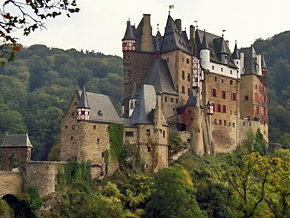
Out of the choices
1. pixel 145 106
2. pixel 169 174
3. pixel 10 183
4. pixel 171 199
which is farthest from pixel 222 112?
pixel 10 183

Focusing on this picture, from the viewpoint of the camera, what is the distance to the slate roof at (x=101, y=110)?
6159 centimetres

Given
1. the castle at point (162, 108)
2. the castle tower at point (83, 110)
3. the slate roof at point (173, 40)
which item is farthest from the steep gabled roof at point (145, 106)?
the slate roof at point (173, 40)

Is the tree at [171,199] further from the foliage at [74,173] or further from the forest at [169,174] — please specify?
the foliage at [74,173]

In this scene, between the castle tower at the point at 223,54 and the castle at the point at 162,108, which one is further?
the castle tower at the point at 223,54

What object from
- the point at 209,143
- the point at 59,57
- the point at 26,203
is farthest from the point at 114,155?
the point at 59,57

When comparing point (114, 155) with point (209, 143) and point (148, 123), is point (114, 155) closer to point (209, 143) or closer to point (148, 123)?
point (148, 123)

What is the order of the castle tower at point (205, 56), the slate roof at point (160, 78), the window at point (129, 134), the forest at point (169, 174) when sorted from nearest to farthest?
1. the forest at point (169, 174)
2. the window at point (129, 134)
3. the slate roof at point (160, 78)
4. the castle tower at point (205, 56)

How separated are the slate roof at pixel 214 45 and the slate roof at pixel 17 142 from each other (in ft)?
100

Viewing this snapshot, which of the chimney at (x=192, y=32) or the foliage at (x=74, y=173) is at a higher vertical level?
the chimney at (x=192, y=32)

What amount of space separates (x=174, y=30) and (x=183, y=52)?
3.30m

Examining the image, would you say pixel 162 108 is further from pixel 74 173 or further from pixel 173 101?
pixel 74 173

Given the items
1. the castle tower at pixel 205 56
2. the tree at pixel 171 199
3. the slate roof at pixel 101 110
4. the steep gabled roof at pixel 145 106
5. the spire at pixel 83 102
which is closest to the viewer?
the tree at pixel 171 199

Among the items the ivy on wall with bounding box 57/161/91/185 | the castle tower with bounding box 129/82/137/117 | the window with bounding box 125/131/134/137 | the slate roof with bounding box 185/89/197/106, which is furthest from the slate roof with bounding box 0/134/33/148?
the slate roof with bounding box 185/89/197/106

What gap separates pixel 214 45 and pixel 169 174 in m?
28.4
